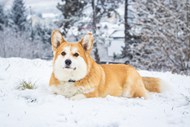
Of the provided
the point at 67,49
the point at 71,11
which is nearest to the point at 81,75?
the point at 67,49

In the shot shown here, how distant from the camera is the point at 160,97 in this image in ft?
21.2

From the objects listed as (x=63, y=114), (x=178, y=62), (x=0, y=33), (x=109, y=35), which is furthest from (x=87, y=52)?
(x=0, y=33)

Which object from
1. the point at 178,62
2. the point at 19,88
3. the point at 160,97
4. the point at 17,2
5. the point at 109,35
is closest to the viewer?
the point at 19,88

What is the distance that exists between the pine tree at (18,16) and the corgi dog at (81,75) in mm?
37255

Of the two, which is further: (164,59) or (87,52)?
(164,59)

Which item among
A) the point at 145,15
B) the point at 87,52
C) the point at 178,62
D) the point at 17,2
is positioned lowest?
the point at 178,62

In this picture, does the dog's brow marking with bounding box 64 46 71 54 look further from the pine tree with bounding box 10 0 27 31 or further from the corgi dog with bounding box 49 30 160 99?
the pine tree with bounding box 10 0 27 31

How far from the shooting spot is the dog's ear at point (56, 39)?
6014 mm

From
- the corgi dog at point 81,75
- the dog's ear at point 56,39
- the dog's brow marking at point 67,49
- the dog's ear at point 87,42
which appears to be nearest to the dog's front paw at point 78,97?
the corgi dog at point 81,75

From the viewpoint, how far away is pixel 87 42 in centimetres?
604

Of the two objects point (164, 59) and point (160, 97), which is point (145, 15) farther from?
point (160, 97)

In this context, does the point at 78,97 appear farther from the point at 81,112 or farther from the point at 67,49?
the point at 81,112

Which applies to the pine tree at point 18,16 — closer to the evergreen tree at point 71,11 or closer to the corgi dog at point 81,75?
the evergreen tree at point 71,11

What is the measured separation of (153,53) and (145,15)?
7.90ft
